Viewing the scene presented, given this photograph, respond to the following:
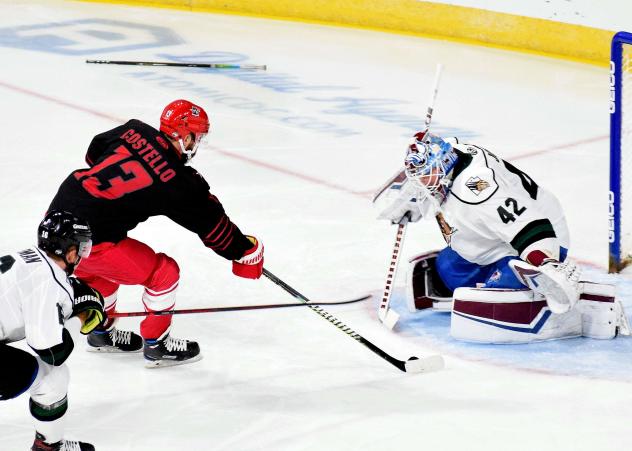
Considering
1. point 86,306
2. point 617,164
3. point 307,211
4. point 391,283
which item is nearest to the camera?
point 86,306

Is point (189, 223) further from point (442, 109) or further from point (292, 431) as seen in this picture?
point (442, 109)

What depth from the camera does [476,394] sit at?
11.1 feet

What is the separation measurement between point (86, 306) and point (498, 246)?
1.46 meters

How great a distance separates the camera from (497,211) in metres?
3.56

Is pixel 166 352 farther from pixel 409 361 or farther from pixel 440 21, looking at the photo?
pixel 440 21

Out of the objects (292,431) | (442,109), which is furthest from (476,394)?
(442,109)

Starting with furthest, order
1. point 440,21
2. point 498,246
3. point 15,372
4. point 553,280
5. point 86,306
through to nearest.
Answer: point 440,21 < point 498,246 < point 553,280 < point 86,306 < point 15,372

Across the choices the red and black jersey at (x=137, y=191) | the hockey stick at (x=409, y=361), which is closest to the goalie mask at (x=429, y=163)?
the hockey stick at (x=409, y=361)

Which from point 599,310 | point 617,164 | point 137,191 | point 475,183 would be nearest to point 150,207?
point 137,191

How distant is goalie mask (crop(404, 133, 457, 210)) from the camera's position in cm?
356

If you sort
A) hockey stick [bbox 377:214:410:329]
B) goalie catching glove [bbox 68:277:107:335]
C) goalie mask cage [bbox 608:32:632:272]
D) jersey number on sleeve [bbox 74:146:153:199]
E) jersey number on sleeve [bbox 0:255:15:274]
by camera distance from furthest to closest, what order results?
goalie mask cage [bbox 608:32:632:272] < hockey stick [bbox 377:214:410:329] < jersey number on sleeve [bbox 74:146:153:199] < goalie catching glove [bbox 68:277:107:335] < jersey number on sleeve [bbox 0:255:15:274]

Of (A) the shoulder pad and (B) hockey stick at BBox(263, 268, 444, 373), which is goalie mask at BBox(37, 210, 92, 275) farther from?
(A) the shoulder pad

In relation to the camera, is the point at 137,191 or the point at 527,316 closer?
the point at 137,191

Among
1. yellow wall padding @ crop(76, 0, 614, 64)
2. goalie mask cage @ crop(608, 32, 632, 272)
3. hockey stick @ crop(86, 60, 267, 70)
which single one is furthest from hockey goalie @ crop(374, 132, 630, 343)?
yellow wall padding @ crop(76, 0, 614, 64)
